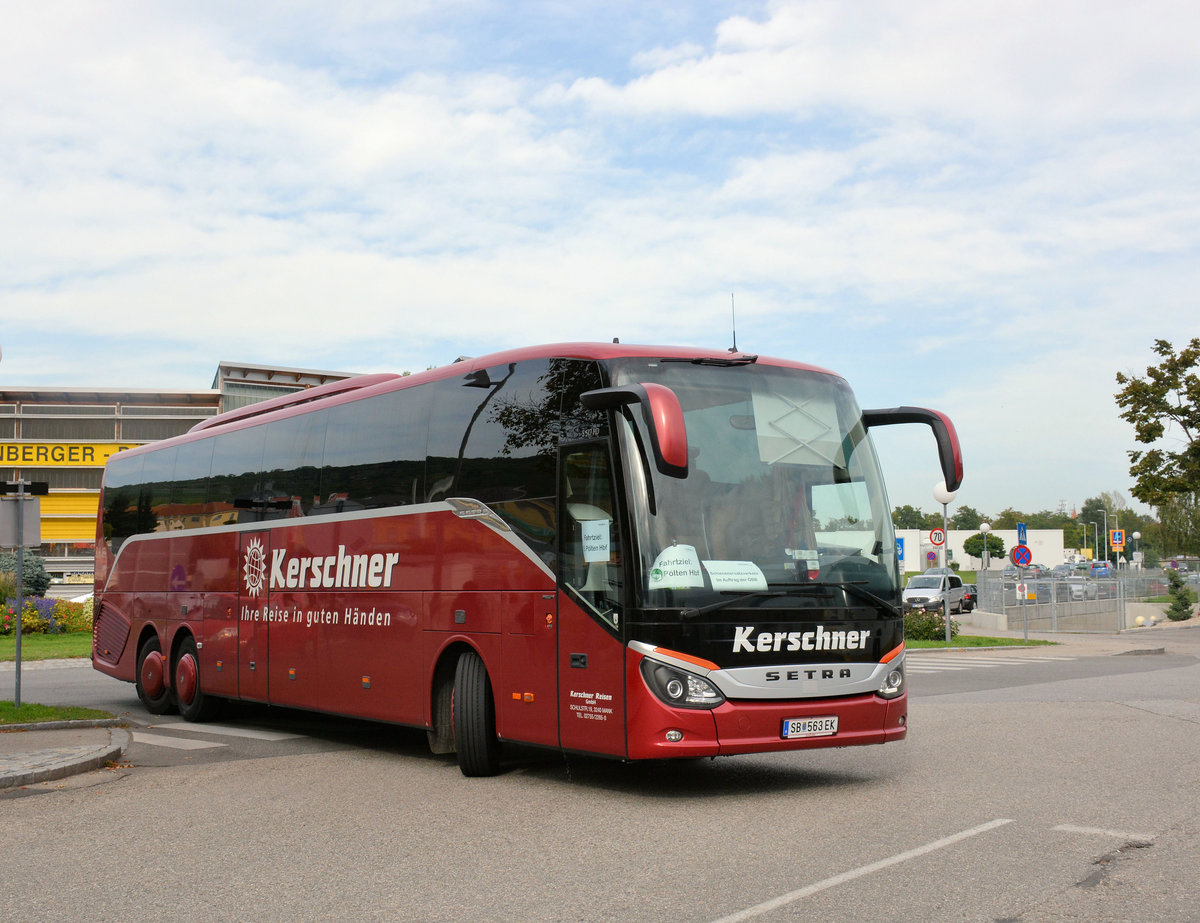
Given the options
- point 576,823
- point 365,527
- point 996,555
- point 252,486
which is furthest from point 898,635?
point 996,555

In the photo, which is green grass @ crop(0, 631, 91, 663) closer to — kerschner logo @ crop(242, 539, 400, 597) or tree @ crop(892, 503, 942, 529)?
kerschner logo @ crop(242, 539, 400, 597)

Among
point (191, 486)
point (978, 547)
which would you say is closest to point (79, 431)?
point (191, 486)

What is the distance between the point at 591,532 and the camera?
9.40 meters

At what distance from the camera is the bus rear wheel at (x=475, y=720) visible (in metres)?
10.5

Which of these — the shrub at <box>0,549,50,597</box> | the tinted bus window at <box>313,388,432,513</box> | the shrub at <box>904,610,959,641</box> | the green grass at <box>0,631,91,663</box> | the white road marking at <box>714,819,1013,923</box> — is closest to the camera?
the white road marking at <box>714,819,1013,923</box>

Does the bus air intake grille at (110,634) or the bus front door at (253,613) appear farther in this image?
the bus air intake grille at (110,634)

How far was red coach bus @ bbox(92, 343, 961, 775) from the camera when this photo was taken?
354 inches

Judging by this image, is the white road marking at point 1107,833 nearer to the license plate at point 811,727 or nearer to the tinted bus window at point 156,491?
the license plate at point 811,727

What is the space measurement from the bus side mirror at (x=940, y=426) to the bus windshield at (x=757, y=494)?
457 millimetres

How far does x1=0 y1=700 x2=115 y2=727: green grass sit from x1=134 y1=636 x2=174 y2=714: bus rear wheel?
142 centimetres

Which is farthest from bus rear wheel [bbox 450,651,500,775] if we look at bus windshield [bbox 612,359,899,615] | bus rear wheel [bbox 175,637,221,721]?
bus rear wheel [bbox 175,637,221,721]

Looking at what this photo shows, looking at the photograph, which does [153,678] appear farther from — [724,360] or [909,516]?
[909,516]

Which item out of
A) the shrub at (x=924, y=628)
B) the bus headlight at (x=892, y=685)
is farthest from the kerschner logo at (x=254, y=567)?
the shrub at (x=924, y=628)

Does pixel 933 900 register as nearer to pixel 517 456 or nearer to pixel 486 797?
pixel 486 797
